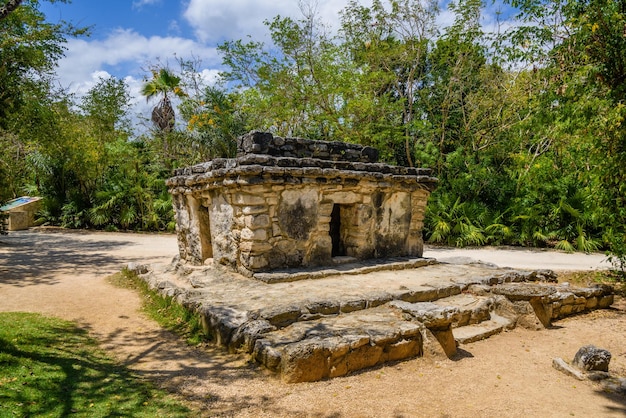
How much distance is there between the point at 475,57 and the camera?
13.6 m

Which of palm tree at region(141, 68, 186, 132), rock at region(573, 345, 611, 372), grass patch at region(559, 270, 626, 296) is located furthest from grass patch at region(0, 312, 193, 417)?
palm tree at region(141, 68, 186, 132)

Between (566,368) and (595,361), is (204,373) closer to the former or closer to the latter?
(566,368)

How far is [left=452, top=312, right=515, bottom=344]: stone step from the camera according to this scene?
4797 mm

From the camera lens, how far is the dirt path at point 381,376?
3198 millimetres

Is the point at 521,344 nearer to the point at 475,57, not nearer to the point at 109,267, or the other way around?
the point at 109,267

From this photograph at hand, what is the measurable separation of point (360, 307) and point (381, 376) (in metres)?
1.20

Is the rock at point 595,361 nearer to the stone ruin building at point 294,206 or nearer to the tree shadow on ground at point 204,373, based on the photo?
the tree shadow on ground at point 204,373

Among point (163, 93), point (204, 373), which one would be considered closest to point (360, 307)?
point (204, 373)

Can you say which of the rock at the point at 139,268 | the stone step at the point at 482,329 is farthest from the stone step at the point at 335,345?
the rock at the point at 139,268

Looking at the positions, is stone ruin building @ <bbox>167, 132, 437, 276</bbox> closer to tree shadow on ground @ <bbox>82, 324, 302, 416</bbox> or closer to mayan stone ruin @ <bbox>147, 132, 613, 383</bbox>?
mayan stone ruin @ <bbox>147, 132, 613, 383</bbox>

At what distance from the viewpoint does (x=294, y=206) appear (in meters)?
6.28

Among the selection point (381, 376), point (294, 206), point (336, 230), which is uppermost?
point (294, 206)

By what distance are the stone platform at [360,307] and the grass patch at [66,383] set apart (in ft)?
3.23

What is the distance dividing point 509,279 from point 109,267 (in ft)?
26.4
